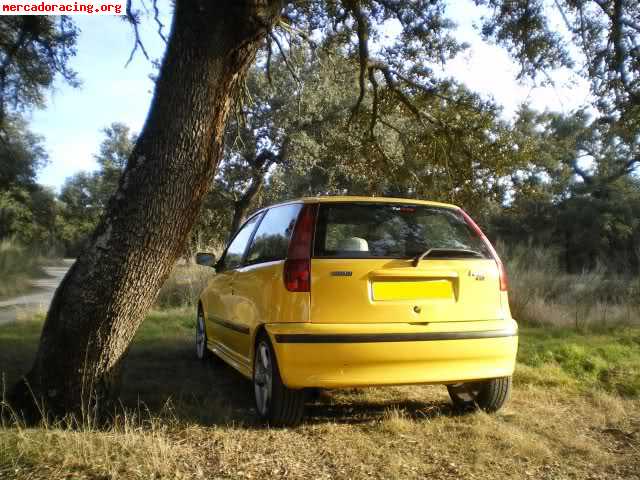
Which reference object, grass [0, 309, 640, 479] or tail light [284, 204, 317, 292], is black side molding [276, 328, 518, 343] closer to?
tail light [284, 204, 317, 292]

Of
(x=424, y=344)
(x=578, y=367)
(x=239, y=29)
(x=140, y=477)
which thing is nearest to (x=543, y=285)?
(x=578, y=367)

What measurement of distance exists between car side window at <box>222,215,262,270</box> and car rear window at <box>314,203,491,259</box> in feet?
4.57

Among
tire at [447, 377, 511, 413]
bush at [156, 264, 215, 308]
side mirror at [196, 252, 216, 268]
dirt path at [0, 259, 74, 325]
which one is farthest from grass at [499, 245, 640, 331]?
dirt path at [0, 259, 74, 325]

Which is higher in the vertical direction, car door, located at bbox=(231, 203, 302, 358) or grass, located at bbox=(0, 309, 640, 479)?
car door, located at bbox=(231, 203, 302, 358)

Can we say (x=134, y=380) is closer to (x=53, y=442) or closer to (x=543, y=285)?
(x=53, y=442)

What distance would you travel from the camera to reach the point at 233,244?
6.10 m

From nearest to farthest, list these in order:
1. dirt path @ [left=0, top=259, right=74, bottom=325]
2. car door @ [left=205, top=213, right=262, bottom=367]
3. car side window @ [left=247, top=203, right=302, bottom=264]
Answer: car side window @ [left=247, top=203, right=302, bottom=264] → car door @ [left=205, top=213, right=262, bottom=367] → dirt path @ [left=0, top=259, right=74, bottom=325]

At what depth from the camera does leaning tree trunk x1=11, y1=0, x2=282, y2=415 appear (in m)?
4.00

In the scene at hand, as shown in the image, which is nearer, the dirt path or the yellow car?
the yellow car

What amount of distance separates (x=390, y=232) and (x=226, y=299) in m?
1.84

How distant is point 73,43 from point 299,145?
10.7m

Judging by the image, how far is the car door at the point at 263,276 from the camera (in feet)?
13.5

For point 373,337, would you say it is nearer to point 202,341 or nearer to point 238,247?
point 238,247

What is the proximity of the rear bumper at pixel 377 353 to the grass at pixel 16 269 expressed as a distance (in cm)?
1242
